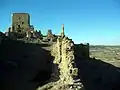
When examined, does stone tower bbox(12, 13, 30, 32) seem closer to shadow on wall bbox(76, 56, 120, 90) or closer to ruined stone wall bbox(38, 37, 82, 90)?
shadow on wall bbox(76, 56, 120, 90)

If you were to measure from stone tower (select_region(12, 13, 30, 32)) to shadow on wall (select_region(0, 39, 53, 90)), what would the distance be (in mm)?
12100

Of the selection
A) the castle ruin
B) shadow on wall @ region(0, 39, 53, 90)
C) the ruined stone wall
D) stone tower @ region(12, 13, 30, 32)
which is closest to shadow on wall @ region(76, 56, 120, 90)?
the castle ruin

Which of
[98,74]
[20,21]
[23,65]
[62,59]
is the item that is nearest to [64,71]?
[62,59]

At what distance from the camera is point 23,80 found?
112 ft

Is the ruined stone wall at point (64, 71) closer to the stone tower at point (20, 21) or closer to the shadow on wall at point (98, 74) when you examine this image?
the shadow on wall at point (98, 74)

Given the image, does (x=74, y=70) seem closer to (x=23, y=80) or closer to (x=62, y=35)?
(x=62, y=35)

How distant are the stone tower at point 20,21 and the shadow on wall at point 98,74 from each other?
12.2 m

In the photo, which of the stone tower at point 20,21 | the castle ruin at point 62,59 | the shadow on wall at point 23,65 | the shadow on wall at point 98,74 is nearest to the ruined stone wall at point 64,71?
the castle ruin at point 62,59

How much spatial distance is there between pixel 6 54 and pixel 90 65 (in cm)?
1628

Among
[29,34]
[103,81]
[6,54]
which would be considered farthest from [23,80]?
[103,81]

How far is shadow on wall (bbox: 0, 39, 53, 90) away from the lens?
109ft

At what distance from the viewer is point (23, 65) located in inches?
1528

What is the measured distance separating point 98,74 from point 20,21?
16969mm

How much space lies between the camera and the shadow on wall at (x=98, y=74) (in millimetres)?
45656
